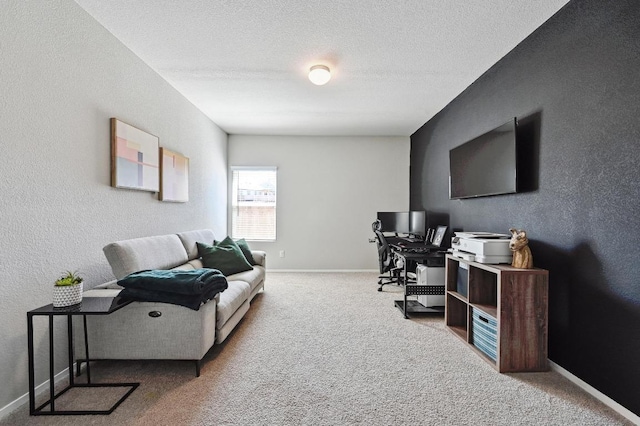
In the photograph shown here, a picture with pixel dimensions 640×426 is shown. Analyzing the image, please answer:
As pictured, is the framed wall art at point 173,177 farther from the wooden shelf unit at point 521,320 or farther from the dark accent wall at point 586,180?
the dark accent wall at point 586,180

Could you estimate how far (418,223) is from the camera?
15.0ft

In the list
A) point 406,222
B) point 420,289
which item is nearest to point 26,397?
point 420,289

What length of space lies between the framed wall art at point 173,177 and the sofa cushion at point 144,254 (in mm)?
498

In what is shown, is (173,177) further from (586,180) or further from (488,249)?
(586,180)

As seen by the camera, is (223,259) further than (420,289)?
Yes

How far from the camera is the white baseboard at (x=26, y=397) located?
5.39ft

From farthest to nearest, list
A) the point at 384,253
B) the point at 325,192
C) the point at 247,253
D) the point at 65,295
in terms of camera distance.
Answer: the point at 325,192 < the point at 384,253 < the point at 247,253 < the point at 65,295

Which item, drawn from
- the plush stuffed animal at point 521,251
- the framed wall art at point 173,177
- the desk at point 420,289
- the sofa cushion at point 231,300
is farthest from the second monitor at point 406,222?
the framed wall art at point 173,177

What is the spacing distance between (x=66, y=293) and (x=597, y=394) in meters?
3.16

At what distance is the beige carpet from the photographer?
1.67 meters

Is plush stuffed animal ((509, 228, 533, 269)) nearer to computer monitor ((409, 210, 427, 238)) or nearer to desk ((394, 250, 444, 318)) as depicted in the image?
desk ((394, 250, 444, 318))

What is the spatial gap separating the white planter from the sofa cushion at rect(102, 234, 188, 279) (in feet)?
1.76

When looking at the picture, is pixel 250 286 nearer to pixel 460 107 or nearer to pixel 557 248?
pixel 557 248

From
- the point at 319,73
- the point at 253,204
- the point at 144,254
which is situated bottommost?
the point at 144,254
